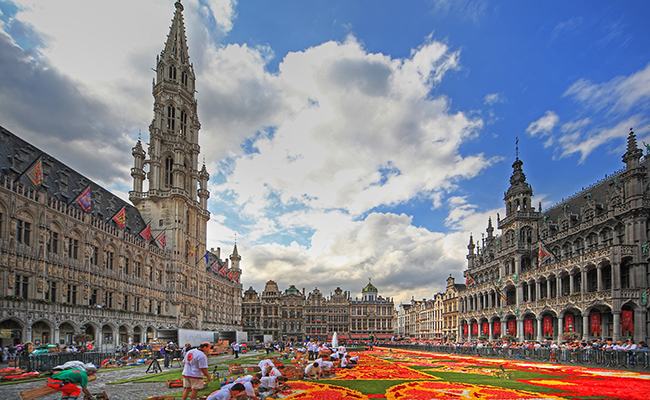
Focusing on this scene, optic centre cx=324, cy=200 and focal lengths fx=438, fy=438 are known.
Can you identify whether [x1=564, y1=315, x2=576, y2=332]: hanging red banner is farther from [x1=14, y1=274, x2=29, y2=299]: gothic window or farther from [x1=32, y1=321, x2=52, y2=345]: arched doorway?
[x1=14, y1=274, x2=29, y2=299]: gothic window

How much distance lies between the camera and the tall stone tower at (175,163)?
77625 mm

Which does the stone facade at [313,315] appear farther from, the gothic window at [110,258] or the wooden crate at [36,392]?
the wooden crate at [36,392]

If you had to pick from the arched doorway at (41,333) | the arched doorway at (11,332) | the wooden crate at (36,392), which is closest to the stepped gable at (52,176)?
the arched doorway at (11,332)

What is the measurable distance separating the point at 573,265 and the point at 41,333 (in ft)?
186

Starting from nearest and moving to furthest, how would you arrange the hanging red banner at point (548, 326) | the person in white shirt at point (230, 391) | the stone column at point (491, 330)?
the person in white shirt at point (230, 391) < the hanging red banner at point (548, 326) < the stone column at point (491, 330)

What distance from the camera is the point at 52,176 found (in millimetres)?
51438

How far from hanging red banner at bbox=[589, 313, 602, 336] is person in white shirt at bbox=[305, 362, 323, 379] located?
127 feet

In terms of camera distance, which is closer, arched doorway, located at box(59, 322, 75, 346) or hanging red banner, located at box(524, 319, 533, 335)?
arched doorway, located at box(59, 322, 75, 346)

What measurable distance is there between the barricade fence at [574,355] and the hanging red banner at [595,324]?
37.6 ft

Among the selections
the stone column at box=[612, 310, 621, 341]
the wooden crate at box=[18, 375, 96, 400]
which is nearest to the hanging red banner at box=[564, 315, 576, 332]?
the stone column at box=[612, 310, 621, 341]

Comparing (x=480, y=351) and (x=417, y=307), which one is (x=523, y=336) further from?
(x=417, y=307)

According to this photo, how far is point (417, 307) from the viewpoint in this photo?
147750 mm

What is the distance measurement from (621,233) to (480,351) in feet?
63.3

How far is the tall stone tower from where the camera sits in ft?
255
